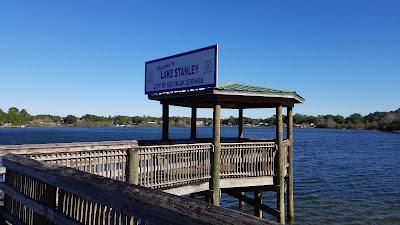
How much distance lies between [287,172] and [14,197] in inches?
433

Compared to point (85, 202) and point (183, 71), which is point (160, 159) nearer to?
point (183, 71)

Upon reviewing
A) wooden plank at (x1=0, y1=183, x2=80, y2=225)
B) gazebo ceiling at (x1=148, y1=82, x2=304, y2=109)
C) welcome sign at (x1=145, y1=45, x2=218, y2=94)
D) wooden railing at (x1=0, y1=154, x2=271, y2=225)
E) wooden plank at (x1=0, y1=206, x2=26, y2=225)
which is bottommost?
wooden plank at (x1=0, y1=206, x2=26, y2=225)

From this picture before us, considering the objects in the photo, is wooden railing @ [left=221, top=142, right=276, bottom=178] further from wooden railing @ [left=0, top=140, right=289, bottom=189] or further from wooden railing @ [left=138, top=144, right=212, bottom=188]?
wooden railing @ [left=138, top=144, right=212, bottom=188]

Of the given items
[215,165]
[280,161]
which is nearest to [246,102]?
[280,161]

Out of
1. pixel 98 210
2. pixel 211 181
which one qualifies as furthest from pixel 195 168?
pixel 98 210

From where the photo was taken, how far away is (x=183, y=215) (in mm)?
2674

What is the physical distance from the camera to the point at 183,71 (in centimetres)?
1263

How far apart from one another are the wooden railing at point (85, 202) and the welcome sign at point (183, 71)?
644 centimetres

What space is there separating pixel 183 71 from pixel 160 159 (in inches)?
133

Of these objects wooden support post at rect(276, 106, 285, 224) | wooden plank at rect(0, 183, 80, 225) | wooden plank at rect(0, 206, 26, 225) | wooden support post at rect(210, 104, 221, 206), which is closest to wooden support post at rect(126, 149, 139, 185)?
wooden plank at rect(0, 206, 26, 225)

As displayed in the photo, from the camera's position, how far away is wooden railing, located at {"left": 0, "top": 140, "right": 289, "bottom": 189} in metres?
8.29

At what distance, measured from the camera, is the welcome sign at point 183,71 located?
11602mm

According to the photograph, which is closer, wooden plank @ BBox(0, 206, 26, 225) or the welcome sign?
wooden plank @ BBox(0, 206, 26, 225)

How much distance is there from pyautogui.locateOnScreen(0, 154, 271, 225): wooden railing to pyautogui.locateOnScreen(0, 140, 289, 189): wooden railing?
166cm
